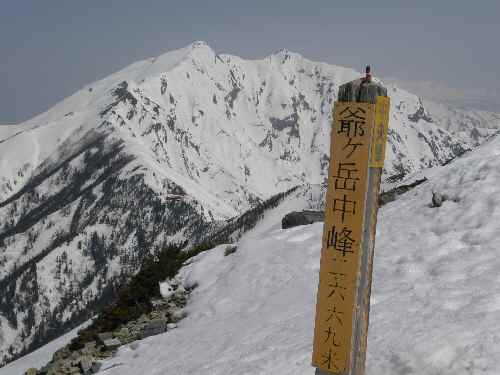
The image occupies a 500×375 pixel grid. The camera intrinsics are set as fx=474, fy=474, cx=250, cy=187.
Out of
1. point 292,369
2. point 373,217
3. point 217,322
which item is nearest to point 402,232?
point 217,322

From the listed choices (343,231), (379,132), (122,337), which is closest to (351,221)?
(343,231)

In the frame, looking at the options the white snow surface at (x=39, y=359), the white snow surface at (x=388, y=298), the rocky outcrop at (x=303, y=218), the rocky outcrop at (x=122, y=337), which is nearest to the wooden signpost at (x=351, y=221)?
the white snow surface at (x=388, y=298)

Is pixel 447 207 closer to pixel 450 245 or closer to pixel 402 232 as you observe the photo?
pixel 402 232

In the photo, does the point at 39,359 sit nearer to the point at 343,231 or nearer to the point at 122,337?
the point at 122,337

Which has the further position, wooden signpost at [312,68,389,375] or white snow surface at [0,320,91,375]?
white snow surface at [0,320,91,375]

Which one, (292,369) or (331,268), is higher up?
(331,268)

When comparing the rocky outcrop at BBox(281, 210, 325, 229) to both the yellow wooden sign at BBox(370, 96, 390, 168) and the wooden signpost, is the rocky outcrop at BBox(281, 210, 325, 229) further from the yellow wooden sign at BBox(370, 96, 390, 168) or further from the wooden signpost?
the yellow wooden sign at BBox(370, 96, 390, 168)

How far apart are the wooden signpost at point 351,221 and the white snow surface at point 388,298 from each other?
8.27 feet

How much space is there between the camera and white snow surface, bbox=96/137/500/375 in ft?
32.8

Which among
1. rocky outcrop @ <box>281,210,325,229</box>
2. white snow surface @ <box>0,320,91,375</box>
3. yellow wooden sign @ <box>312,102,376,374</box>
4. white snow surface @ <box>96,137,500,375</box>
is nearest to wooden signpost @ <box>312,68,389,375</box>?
yellow wooden sign @ <box>312,102,376,374</box>

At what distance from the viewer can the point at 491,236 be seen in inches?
595

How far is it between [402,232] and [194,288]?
10.00m

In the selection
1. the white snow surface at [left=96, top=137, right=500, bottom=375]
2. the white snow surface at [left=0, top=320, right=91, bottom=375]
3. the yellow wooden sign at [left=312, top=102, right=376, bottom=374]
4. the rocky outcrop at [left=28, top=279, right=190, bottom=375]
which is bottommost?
the white snow surface at [left=0, top=320, right=91, bottom=375]

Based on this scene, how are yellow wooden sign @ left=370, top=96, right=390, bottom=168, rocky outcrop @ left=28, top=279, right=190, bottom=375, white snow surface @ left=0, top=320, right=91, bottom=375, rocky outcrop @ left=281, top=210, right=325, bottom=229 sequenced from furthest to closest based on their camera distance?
1. white snow surface @ left=0, top=320, right=91, bottom=375
2. rocky outcrop @ left=281, top=210, right=325, bottom=229
3. rocky outcrop @ left=28, top=279, right=190, bottom=375
4. yellow wooden sign @ left=370, top=96, right=390, bottom=168
